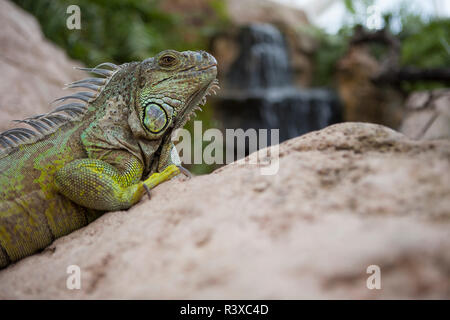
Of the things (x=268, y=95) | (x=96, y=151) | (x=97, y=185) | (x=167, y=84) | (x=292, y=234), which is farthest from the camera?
(x=268, y=95)

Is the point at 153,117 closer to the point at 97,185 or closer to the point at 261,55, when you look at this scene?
the point at 97,185

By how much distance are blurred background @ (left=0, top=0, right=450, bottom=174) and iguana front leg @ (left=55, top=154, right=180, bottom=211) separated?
8.95 ft

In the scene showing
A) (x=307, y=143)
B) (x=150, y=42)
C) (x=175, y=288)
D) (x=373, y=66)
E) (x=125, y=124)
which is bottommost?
(x=175, y=288)

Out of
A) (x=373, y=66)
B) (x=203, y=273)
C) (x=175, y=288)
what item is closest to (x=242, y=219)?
(x=203, y=273)

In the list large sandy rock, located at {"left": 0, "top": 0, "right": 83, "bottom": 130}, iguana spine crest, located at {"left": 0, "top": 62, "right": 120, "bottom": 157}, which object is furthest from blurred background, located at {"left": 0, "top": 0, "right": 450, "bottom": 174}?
iguana spine crest, located at {"left": 0, "top": 62, "right": 120, "bottom": 157}

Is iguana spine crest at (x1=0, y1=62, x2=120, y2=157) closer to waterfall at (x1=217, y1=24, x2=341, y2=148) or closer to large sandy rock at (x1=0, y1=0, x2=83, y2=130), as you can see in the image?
large sandy rock at (x1=0, y1=0, x2=83, y2=130)

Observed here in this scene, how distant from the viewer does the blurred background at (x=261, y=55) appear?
7078mm

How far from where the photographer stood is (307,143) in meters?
2.63

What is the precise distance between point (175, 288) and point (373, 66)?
1420 centimetres

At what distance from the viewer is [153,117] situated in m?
3.08

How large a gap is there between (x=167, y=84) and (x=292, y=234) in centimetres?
202

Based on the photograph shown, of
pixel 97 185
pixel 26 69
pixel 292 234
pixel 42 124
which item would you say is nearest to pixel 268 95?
pixel 26 69
